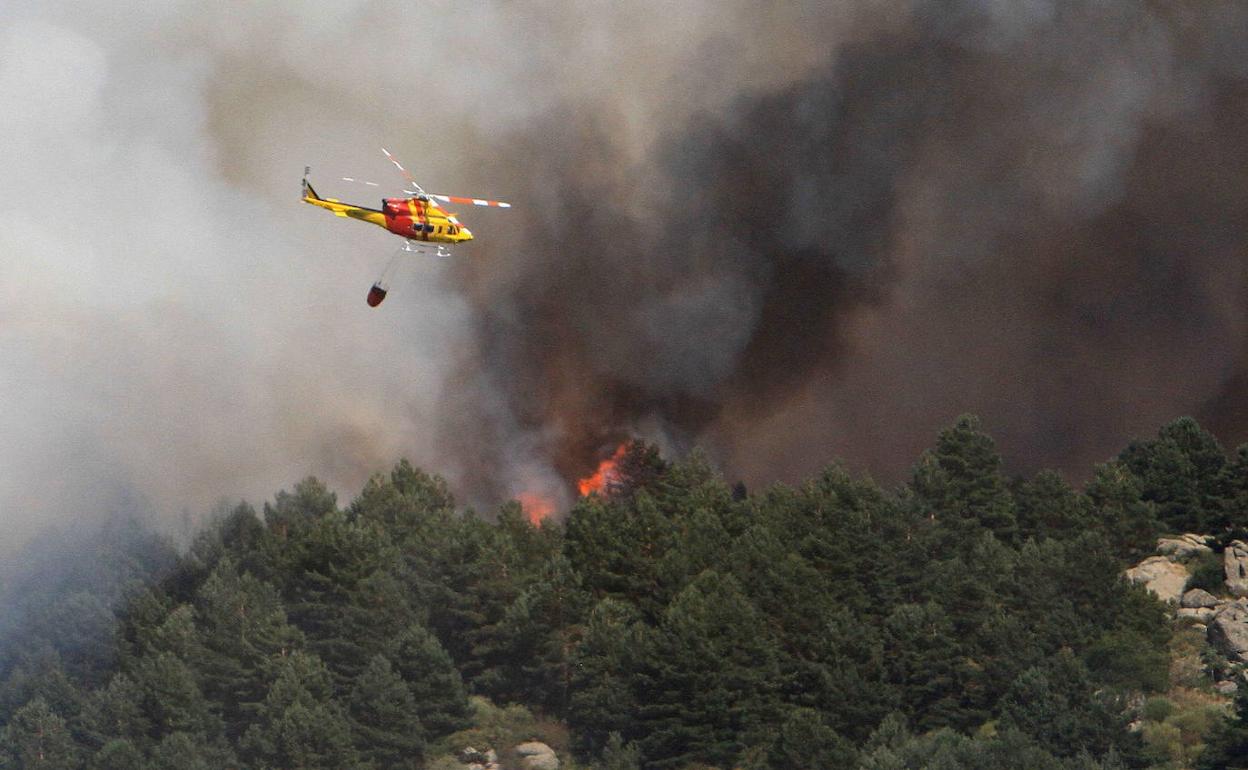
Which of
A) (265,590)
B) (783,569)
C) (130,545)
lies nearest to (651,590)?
(783,569)

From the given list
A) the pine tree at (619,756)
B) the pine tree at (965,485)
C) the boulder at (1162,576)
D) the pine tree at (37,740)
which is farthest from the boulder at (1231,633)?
the pine tree at (37,740)

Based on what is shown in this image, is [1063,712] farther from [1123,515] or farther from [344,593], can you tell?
[344,593]

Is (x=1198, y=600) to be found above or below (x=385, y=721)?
above

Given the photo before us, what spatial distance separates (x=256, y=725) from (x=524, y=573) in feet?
48.3

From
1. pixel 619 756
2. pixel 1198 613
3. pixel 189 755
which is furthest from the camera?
pixel 1198 613

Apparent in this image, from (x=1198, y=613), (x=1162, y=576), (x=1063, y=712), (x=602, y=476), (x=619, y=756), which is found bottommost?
(x=1063, y=712)

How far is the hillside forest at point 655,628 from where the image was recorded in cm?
11069

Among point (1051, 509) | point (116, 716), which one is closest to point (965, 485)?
point (1051, 509)

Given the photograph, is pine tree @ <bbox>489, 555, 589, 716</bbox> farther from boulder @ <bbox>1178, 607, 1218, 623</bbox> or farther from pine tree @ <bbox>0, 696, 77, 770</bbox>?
boulder @ <bbox>1178, 607, 1218, 623</bbox>

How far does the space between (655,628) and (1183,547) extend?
2286cm

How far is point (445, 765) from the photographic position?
116938 millimetres

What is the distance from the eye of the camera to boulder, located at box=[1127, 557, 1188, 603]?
121 m

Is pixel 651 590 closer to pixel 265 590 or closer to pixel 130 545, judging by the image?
pixel 265 590

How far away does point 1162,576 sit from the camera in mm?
122375
